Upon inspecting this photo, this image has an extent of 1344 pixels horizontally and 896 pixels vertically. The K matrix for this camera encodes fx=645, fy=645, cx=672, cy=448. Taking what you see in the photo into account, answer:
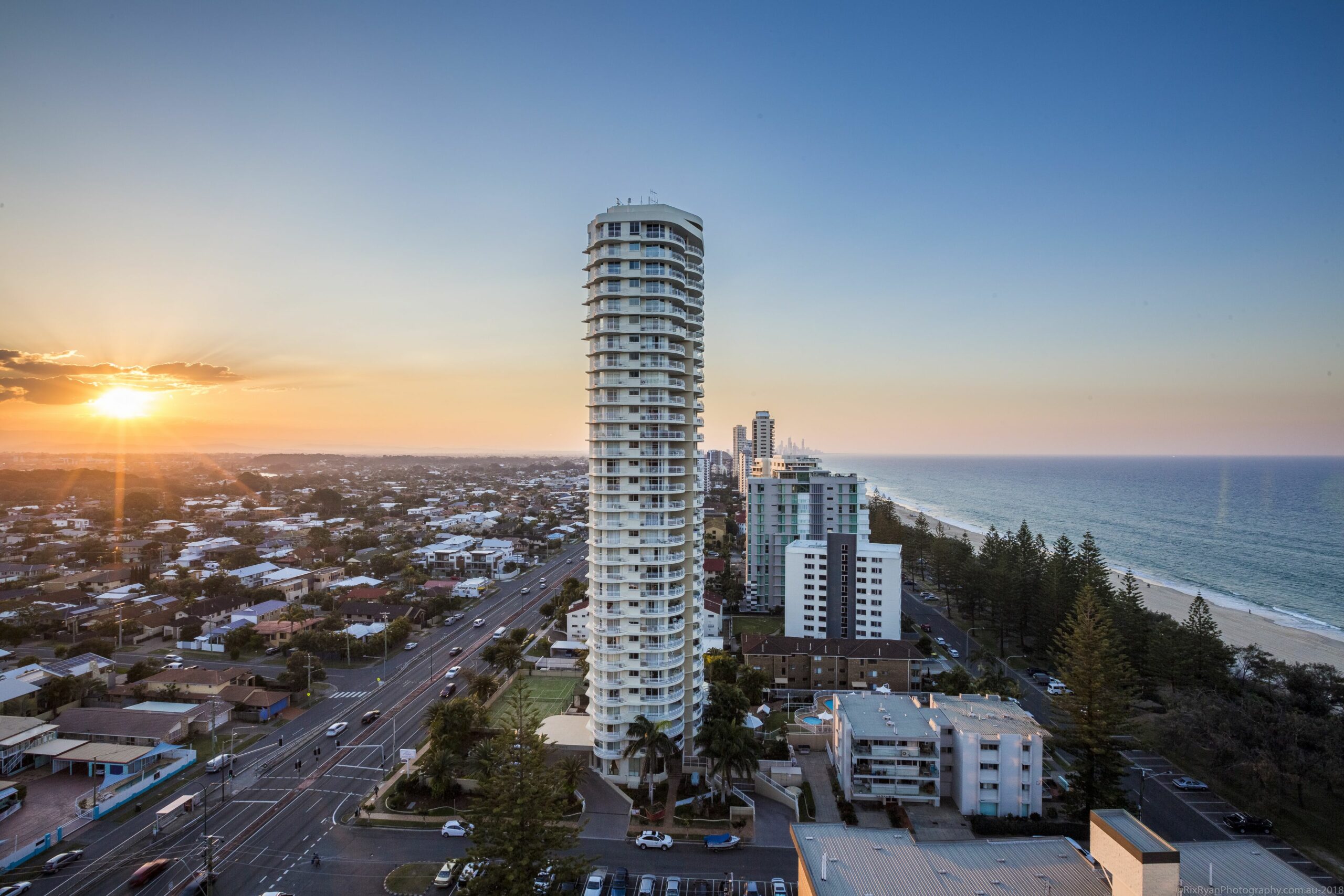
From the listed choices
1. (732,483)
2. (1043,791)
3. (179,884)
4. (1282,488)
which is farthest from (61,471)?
(1282,488)

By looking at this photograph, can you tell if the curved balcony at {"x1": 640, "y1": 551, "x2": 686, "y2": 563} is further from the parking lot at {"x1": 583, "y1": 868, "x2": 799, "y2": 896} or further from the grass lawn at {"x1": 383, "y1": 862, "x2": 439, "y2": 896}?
the grass lawn at {"x1": 383, "y1": 862, "x2": 439, "y2": 896}

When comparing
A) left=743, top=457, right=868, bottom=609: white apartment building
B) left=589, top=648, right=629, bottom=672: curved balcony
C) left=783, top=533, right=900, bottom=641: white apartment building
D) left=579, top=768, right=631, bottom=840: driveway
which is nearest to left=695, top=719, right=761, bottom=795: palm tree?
left=579, top=768, right=631, bottom=840: driveway

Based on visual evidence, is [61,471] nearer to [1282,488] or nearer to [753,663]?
[753,663]

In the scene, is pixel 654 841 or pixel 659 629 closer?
pixel 654 841

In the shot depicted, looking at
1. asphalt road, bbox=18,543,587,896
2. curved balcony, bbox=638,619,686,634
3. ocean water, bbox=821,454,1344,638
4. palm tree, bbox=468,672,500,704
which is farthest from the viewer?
ocean water, bbox=821,454,1344,638

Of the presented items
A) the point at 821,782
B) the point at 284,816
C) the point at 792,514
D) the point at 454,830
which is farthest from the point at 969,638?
the point at 284,816

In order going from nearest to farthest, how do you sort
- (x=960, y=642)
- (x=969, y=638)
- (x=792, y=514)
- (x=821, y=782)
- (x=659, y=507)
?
(x=821, y=782)
(x=659, y=507)
(x=960, y=642)
(x=969, y=638)
(x=792, y=514)

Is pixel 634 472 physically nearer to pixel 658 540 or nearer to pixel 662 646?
pixel 658 540
